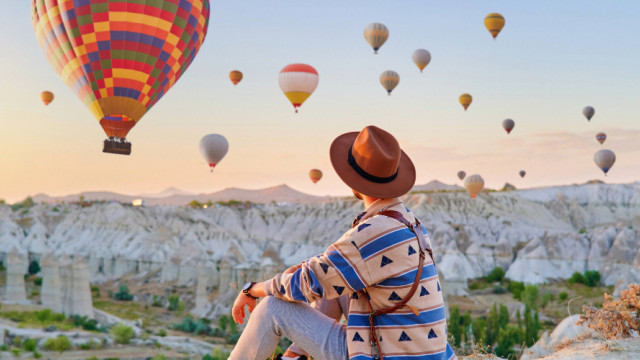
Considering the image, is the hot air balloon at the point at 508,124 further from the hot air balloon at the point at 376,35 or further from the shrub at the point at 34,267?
the shrub at the point at 34,267

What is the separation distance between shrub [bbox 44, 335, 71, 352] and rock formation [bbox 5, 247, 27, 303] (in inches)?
492

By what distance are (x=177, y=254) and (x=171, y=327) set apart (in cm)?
1285

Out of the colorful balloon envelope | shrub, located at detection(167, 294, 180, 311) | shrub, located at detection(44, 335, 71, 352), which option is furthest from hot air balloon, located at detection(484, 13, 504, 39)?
shrub, located at detection(44, 335, 71, 352)

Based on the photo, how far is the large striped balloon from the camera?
16.1 metres

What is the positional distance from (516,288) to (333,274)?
41216 millimetres

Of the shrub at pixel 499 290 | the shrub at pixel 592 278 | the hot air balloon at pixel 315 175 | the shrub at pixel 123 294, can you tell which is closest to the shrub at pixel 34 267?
the shrub at pixel 123 294

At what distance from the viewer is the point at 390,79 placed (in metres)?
38.0

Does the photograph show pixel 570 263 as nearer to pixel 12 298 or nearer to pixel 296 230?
pixel 296 230

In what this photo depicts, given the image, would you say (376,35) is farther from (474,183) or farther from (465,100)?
(474,183)

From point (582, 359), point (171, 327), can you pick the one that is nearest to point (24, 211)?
point (171, 327)

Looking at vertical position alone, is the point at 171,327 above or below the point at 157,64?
below

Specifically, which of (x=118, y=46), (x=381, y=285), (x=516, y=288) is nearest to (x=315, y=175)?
(x=516, y=288)

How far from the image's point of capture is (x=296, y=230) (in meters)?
58.8

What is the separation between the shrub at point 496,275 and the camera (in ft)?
145
